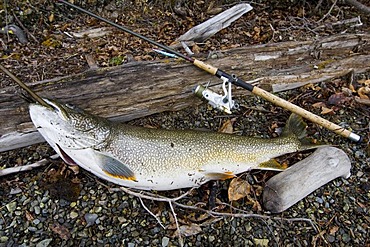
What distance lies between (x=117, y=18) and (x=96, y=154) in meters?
3.57

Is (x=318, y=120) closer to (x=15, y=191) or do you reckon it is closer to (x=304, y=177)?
(x=304, y=177)

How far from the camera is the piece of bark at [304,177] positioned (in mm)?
2952

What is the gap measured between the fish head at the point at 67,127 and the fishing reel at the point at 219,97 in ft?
3.24

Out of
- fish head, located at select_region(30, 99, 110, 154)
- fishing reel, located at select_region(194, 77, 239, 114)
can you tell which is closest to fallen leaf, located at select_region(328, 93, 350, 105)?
fishing reel, located at select_region(194, 77, 239, 114)

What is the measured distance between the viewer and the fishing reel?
11.1 feet

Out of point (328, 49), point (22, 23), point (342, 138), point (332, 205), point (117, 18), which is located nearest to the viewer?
point (332, 205)

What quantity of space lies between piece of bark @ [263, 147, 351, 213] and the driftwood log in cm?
111

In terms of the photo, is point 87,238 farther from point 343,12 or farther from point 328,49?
point 343,12

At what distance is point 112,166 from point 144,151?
275mm

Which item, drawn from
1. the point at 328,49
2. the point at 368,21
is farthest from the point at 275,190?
the point at 368,21

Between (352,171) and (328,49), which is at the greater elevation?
(328,49)

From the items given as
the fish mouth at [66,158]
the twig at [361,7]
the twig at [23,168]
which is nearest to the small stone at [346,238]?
the fish mouth at [66,158]

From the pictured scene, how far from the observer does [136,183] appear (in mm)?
2947

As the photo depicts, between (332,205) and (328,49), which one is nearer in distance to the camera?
(332,205)
